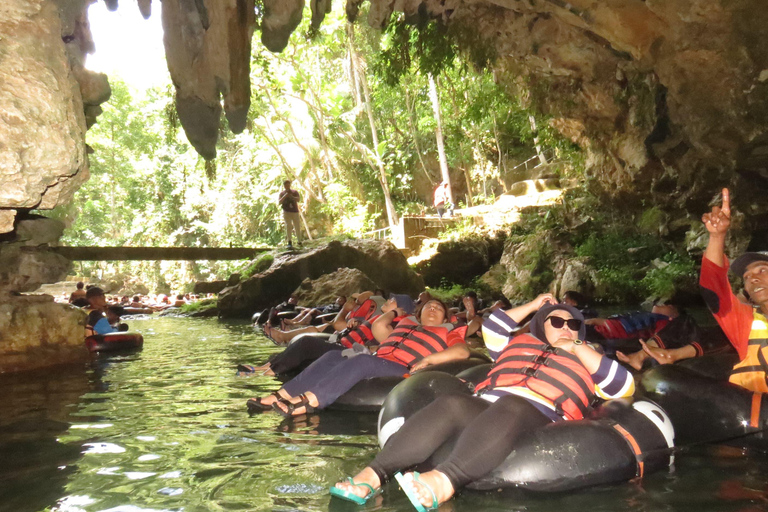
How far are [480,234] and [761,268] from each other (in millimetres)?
15860

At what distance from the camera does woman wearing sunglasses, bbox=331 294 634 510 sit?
2.90m

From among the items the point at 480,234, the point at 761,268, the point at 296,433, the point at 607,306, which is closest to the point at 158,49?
the point at 480,234

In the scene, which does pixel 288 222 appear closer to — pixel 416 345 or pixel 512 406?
pixel 416 345

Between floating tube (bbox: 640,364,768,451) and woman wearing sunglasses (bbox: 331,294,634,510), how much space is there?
100 cm

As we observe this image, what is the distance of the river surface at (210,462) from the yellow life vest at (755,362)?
0.60m

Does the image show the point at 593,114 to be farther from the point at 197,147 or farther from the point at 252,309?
the point at 252,309

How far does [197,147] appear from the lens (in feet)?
39.1

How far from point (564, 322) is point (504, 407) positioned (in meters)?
0.69

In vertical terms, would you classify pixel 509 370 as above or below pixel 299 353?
above

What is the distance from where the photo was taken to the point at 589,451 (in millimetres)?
3121

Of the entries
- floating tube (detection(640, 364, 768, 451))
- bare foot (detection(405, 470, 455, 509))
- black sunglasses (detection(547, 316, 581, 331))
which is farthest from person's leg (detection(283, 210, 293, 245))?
bare foot (detection(405, 470, 455, 509))

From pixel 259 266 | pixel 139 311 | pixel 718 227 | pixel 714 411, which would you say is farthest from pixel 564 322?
pixel 139 311

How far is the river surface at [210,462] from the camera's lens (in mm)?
2953

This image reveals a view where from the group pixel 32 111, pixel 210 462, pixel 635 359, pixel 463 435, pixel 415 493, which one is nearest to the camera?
pixel 415 493
